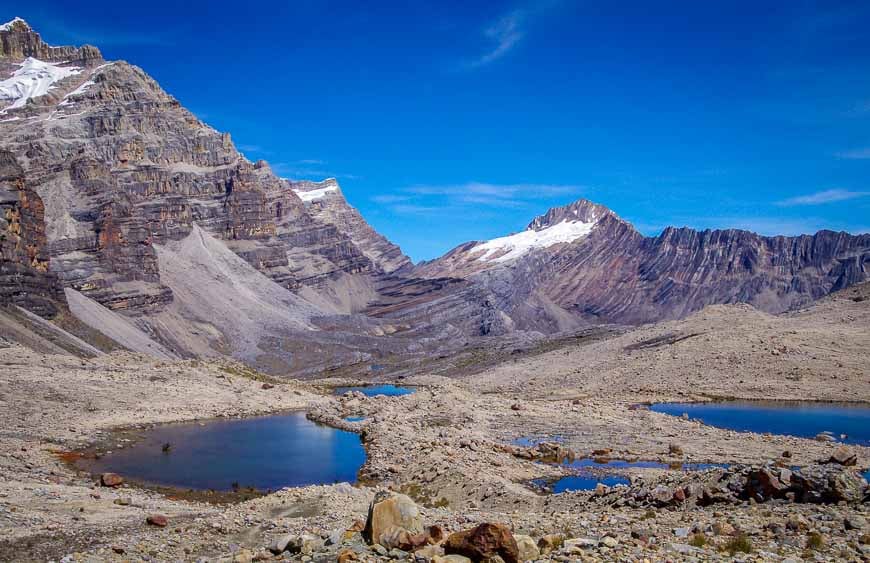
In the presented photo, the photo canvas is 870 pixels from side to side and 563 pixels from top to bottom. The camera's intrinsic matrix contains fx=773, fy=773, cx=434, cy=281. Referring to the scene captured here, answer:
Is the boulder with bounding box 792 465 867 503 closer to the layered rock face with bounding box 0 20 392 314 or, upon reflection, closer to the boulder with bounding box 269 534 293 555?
the boulder with bounding box 269 534 293 555

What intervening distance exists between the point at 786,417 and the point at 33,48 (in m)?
186

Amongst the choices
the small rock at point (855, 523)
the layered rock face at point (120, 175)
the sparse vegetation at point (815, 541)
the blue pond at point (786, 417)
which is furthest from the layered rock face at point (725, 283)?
the sparse vegetation at point (815, 541)

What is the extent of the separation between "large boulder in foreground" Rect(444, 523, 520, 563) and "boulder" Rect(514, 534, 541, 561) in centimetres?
31

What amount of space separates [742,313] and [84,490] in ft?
242

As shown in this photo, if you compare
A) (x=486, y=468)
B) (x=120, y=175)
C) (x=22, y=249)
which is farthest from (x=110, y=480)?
(x=120, y=175)

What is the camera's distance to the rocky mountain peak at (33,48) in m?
179

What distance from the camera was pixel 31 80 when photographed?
168625 millimetres

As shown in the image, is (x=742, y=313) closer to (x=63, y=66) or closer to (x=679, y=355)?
(x=679, y=355)

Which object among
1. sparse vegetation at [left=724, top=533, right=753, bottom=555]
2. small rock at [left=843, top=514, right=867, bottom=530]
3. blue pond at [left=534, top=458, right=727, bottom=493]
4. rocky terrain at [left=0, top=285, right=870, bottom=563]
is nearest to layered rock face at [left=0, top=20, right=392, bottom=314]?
rocky terrain at [left=0, top=285, right=870, bottom=563]

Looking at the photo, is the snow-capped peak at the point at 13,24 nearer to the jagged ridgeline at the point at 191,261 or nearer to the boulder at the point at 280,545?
the jagged ridgeline at the point at 191,261

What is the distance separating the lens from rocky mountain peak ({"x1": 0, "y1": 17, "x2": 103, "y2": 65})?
179 metres

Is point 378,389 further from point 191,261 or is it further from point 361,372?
point 191,261

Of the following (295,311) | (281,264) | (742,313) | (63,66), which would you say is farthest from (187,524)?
(63,66)

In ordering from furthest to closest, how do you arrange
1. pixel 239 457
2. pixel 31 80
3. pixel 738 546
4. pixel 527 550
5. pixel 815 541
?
pixel 31 80 < pixel 239 457 < pixel 815 541 < pixel 738 546 < pixel 527 550
